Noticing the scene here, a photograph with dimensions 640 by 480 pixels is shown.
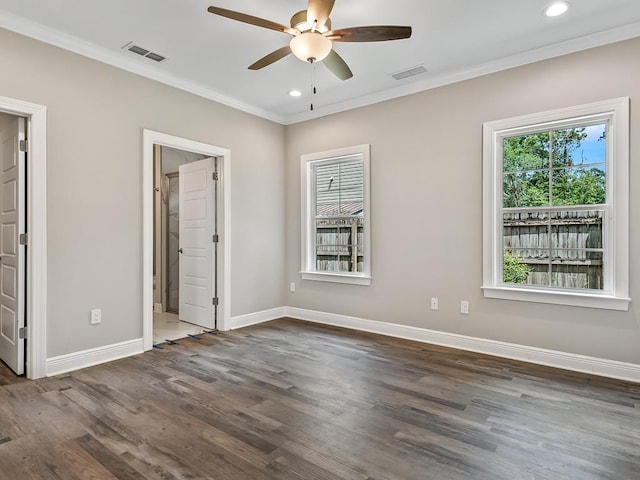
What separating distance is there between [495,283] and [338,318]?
1.95 m

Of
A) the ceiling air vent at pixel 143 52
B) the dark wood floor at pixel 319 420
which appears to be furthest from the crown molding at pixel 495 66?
the dark wood floor at pixel 319 420

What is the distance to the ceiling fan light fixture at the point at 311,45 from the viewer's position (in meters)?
2.45

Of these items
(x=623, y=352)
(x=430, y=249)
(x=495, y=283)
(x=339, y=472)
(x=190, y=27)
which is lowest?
(x=339, y=472)

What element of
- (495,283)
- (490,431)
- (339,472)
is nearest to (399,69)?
(495,283)

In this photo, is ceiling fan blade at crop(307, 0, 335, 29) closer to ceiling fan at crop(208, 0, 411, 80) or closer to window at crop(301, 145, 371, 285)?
ceiling fan at crop(208, 0, 411, 80)

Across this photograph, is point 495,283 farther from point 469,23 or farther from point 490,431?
point 469,23

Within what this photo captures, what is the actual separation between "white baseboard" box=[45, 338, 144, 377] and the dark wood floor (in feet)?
0.43

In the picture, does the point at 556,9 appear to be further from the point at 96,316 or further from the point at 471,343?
the point at 96,316

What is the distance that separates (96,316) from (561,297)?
13.7 ft

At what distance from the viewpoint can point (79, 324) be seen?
3314mm

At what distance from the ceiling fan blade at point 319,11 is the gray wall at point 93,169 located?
2.20 metres

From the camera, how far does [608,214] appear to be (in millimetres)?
3186

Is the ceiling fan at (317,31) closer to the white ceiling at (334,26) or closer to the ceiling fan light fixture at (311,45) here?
the ceiling fan light fixture at (311,45)

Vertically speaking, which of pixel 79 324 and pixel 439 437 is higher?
pixel 79 324
